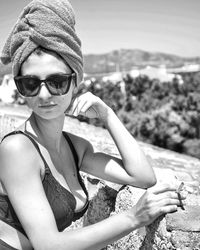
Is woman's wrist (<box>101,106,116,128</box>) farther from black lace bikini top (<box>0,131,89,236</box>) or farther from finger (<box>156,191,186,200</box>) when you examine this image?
finger (<box>156,191,186,200</box>)

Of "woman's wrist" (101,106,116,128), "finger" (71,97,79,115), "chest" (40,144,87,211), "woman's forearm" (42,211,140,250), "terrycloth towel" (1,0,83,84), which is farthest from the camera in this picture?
"woman's wrist" (101,106,116,128)

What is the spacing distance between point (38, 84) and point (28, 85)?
0.15 ft

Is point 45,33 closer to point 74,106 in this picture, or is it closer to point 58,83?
point 58,83

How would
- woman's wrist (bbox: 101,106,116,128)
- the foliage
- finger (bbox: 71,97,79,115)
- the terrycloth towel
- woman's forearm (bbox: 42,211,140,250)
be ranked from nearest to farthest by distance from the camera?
woman's forearm (bbox: 42,211,140,250), the terrycloth towel, finger (bbox: 71,97,79,115), woman's wrist (bbox: 101,106,116,128), the foliage

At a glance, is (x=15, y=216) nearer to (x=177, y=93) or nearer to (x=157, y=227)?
(x=157, y=227)

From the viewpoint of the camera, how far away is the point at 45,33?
5.65 feet

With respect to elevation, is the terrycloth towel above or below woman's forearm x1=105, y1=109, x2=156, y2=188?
above

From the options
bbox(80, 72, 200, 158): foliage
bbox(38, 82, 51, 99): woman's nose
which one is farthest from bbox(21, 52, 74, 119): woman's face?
bbox(80, 72, 200, 158): foliage

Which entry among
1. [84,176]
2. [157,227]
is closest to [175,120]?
[84,176]

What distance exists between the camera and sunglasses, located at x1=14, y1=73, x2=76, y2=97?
176cm

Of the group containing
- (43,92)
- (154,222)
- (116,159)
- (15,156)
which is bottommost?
(154,222)

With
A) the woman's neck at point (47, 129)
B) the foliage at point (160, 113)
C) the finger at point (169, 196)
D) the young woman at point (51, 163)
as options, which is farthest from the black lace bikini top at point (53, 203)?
the foliage at point (160, 113)

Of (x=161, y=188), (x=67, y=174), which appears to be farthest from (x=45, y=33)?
(x=161, y=188)

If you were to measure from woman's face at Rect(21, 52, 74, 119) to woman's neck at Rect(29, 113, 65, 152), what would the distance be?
0.32 ft
